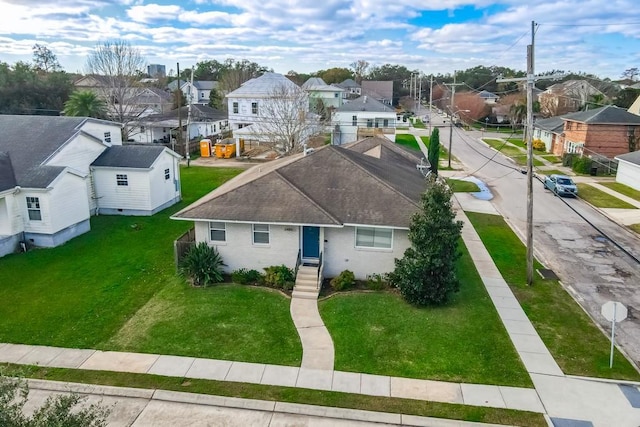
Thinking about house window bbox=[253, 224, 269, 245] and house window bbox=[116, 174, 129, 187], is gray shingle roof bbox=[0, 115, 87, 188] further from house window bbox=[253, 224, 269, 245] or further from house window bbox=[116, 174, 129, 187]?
house window bbox=[253, 224, 269, 245]

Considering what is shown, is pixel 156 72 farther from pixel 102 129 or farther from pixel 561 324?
pixel 561 324

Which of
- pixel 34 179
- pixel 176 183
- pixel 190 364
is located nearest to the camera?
pixel 190 364

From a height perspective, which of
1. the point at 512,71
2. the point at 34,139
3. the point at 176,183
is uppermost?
the point at 512,71

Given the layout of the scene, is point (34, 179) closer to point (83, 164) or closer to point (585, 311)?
point (83, 164)

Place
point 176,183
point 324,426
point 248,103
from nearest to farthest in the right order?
point 324,426 < point 176,183 < point 248,103

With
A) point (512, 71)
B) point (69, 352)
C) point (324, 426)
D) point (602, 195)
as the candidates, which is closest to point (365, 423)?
point (324, 426)

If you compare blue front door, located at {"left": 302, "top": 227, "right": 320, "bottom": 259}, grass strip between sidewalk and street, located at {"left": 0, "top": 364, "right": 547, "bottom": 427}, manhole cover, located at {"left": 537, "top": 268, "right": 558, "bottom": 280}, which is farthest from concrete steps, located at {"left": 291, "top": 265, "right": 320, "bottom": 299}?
manhole cover, located at {"left": 537, "top": 268, "right": 558, "bottom": 280}
